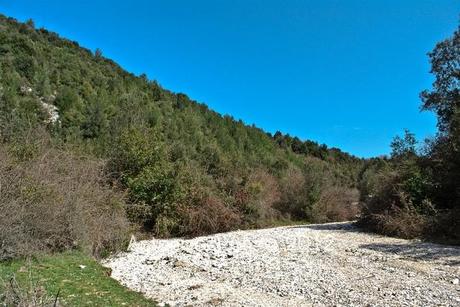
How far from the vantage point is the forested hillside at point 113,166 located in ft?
42.5

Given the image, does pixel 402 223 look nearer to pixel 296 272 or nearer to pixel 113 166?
pixel 296 272

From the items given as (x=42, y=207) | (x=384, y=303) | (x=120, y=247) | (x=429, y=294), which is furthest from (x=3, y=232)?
(x=429, y=294)

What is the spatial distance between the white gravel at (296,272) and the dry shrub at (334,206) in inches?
579

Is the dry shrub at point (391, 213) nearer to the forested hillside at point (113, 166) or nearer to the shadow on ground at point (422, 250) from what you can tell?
the shadow on ground at point (422, 250)

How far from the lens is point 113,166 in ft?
67.8

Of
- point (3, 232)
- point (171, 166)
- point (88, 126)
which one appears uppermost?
point (88, 126)

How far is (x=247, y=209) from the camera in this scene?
24.3 metres

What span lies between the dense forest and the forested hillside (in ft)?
0.22

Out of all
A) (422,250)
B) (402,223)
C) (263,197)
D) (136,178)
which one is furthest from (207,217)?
(422,250)

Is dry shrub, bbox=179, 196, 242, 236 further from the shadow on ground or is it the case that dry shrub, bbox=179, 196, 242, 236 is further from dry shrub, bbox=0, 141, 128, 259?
the shadow on ground

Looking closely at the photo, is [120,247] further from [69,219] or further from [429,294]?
[429,294]

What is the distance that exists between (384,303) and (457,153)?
10.9 metres

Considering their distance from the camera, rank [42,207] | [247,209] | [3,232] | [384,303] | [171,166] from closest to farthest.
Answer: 1. [384,303]
2. [3,232]
3. [42,207]
4. [171,166]
5. [247,209]

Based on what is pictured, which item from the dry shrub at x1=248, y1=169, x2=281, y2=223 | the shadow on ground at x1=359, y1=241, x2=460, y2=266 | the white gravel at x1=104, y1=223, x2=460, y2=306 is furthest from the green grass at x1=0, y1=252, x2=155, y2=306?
the dry shrub at x1=248, y1=169, x2=281, y2=223
